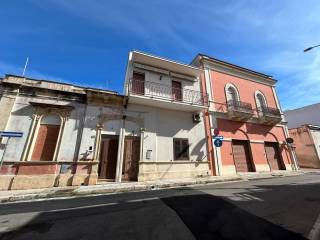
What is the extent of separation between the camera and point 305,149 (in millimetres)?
20375

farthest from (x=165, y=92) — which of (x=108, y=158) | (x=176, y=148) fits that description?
(x=108, y=158)

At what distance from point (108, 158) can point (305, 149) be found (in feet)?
77.4

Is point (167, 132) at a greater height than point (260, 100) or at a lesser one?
lesser

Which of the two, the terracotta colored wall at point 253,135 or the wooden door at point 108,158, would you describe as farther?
the terracotta colored wall at point 253,135

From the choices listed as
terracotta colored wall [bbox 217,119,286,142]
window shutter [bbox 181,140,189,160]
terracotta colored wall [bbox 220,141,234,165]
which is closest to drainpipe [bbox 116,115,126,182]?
window shutter [bbox 181,140,189,160]

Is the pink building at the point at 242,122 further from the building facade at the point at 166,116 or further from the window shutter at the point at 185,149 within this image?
the window shutter at the point at 185,149

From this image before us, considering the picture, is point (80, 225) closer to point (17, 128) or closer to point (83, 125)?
point (83, 125)

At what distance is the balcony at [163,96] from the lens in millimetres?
11578

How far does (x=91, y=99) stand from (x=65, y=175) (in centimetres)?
486

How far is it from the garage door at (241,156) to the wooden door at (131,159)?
27.6 feet

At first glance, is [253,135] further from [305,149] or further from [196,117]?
[305,149]

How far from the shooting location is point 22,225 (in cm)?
376

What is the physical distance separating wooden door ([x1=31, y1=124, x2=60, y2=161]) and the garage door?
13455 mm

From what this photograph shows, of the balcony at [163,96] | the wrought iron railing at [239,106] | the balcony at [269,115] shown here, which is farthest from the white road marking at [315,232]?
the balcony at [269,115]
